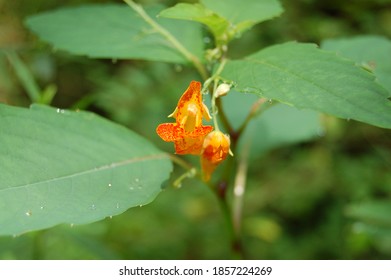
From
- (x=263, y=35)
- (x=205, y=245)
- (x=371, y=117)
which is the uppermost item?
(x=371, y=117)

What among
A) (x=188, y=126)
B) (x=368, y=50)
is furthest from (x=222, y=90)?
(x=368, y=50)

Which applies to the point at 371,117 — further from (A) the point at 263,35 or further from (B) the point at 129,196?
(A) the point at 263,35

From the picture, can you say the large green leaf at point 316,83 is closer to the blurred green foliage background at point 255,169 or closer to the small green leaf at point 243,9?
the small green leaf at point 243,9

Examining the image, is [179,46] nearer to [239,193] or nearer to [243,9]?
[243,9]

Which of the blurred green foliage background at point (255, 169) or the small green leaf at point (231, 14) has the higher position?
the small green leaf at point (231, 14)

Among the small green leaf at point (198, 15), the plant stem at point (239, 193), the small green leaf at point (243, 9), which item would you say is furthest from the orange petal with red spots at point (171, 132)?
the plant stem at point (239, 193)

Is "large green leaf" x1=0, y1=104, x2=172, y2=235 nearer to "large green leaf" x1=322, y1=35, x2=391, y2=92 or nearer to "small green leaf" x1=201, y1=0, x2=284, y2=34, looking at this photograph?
"small green leaf" x1=201, y1=0, x2=284, y2=34

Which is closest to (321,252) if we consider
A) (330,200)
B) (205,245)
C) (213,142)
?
(330,200)
